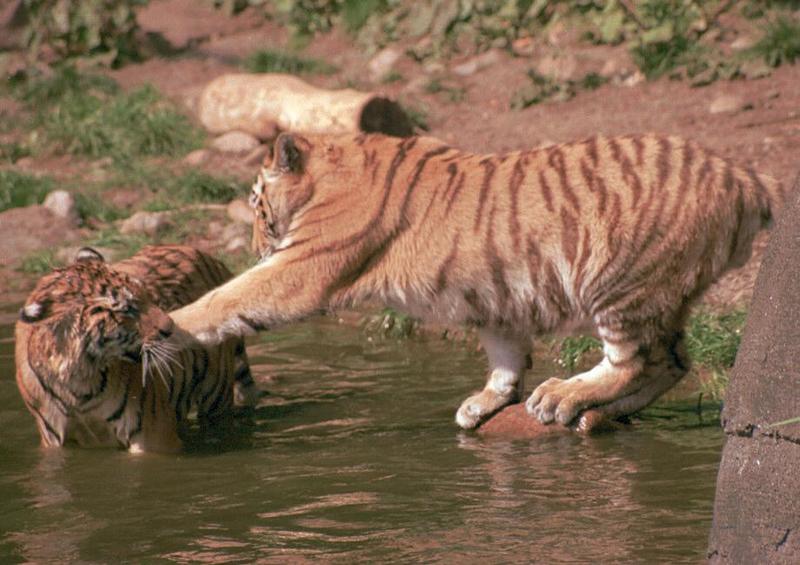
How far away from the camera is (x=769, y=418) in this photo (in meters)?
3.63

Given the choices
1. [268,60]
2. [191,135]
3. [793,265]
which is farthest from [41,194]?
[793,265]

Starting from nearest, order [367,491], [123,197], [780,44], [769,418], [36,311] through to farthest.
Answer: [769,418]
[367,491]
[36,311]
[123,197]
[780,44]

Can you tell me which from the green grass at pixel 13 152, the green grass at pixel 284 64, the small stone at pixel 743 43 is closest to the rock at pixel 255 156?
the green grass at pixel 284 64

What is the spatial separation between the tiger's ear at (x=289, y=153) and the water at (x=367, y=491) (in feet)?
3.37

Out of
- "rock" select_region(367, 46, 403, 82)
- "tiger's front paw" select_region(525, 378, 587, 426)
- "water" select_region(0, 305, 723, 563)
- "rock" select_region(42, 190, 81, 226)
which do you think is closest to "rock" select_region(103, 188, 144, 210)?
"rock" select_region(42, 190, 81, 226)

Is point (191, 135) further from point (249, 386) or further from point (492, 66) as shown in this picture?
point (249, 386)

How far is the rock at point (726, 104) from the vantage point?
9930 millimetres

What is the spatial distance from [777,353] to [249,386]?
3.33 metres

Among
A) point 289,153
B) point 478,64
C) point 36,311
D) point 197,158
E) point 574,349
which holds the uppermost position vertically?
point 478,64

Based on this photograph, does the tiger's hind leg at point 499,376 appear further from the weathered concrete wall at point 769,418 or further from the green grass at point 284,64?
the green grass at point 284,64

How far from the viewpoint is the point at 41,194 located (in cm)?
995

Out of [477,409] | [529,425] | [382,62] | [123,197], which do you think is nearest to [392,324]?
[477,409]

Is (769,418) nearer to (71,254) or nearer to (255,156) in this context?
(71,254)

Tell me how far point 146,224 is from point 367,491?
178 inches
